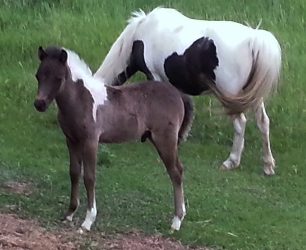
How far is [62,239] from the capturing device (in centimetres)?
468

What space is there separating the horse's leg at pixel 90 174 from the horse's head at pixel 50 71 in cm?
46

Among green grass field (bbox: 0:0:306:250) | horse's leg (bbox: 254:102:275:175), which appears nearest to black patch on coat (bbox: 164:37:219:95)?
horse's leg (bbox: 254:102:275:175)

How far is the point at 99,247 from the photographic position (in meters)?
4.68

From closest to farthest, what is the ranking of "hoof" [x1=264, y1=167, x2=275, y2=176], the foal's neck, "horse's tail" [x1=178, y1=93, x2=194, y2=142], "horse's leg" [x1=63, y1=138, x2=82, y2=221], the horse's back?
the foal's neck < "horse's leg" [x1=63, y1=138, x2=82, y2=221] < the horse's back < "horse's tail" [x1=178, y1=93, x2=194, y2=142] < "hoof" [x1=264, y1=167, x2=275, y2=176]

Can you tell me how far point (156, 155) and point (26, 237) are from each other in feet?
10.8

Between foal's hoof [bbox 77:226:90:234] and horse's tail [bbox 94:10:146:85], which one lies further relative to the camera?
horse's tail [bbox 94:10:146:85]

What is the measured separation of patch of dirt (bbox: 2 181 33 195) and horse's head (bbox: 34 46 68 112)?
148 cm

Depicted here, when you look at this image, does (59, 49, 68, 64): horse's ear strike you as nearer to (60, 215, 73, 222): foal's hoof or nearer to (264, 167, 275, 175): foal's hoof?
(60, 215, 73, 222): foal's hoof

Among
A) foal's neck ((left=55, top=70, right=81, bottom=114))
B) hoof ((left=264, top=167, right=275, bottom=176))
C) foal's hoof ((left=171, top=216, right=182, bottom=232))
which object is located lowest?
hoof ((left=264, top=167, right=275, bottom=176))

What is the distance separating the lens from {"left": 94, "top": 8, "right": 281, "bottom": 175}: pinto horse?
686 cm

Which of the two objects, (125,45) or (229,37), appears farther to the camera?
(125,45)

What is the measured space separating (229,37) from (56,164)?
217 cm

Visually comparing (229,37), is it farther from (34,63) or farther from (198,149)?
(34,63)

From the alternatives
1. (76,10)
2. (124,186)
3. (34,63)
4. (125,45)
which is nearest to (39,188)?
(124,186)
